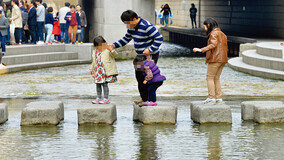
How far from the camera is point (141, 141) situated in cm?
753

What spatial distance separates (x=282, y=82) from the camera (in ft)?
47.6

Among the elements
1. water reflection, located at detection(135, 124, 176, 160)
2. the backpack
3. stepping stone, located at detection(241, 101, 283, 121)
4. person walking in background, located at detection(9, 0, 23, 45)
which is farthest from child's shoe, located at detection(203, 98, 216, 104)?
the backpack

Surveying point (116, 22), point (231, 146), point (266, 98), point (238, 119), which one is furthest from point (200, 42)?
point (231, 146)

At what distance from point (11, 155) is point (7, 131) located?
1585 mm

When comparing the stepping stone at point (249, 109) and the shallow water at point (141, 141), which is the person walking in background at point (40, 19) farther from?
the stepping stone at point (249, 109)

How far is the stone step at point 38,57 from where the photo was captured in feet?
59.4

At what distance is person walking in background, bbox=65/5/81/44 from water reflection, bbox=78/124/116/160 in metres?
12.7

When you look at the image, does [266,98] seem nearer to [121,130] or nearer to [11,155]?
[121,130]

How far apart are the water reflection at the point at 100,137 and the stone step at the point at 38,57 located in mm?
10093

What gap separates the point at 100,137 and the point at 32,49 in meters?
12.4

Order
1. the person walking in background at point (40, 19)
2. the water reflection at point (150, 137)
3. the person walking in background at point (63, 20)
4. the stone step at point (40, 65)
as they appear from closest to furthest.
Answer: the water reflection at point (150, 137) < the stone step at point (40, 65) < the person walking in background at point (40, 19) < the person walking in background at point (63, 20)

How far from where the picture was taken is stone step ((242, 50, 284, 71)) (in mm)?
16156

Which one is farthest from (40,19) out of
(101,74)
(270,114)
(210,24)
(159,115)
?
(270,114)

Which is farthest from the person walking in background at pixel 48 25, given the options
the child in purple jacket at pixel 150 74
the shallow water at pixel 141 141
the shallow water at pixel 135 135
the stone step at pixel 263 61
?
the child in purple jacket at pixel 150 74
